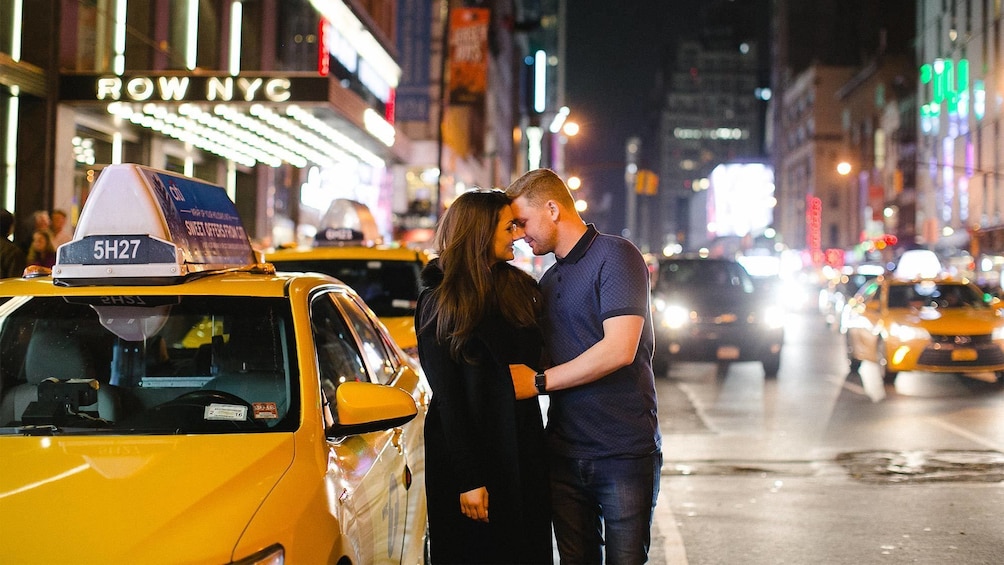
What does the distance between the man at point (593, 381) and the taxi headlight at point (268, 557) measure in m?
0.97

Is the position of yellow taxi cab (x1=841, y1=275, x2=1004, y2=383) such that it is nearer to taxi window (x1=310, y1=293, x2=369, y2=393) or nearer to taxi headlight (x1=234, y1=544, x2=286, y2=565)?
taxi window (x1=310, y1=293, x2=369, y2=393)

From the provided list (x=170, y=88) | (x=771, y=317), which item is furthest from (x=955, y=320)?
(x=170, y=88)

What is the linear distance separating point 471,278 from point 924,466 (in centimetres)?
679

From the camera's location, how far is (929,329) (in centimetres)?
1530

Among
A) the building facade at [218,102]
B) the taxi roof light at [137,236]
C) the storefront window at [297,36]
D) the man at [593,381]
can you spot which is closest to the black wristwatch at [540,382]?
the man at [593,381]

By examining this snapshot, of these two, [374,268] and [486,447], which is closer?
[486,447]

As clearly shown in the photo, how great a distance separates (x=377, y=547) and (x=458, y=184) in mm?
55475

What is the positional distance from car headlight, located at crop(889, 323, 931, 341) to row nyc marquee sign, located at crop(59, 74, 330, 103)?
9.99 m

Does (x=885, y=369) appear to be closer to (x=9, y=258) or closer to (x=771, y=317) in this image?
(x=771, y=317)

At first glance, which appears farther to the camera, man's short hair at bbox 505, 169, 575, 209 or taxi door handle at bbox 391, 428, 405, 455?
taxi door handle at bbox 391, 428, 405, 455

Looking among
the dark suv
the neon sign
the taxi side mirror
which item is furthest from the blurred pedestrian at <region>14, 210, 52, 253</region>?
the neon sign

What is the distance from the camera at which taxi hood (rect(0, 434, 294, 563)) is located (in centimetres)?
305

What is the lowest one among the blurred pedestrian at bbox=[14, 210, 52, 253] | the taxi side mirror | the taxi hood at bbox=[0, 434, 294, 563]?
the taxi hood at bbox=[0, 434, 294, 563]

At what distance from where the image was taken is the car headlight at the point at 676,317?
1756cm
